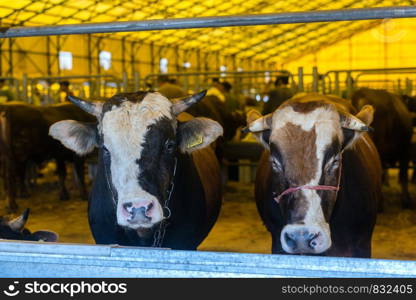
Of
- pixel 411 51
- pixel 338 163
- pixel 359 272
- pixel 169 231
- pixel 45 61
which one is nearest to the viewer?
pixel 359 272

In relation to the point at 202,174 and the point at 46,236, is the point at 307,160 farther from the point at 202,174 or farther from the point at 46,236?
the point at 46,236

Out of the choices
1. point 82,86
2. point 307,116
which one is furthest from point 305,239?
point 82,86

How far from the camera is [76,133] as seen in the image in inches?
135

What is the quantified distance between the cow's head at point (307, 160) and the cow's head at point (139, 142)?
435 millimetres

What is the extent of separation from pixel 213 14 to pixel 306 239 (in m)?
22.5

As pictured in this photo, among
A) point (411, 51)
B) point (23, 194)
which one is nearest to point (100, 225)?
point (23, 194)

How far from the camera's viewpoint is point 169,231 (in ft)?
11.7

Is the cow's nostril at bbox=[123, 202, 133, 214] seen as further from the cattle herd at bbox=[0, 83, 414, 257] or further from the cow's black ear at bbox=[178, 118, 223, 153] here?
the cow's black ear at bbox=[178, 118, 223, 153]

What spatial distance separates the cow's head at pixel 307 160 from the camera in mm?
2791

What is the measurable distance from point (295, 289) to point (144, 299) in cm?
46

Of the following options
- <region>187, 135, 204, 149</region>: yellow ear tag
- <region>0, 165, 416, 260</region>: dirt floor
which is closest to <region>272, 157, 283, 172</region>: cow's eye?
<region>187, 135, 204, 149</region>: yellow ear tag

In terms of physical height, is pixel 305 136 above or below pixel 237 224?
above

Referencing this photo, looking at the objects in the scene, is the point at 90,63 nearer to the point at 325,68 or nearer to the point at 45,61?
the point at 45,61

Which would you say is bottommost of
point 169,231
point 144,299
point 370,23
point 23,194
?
point 23,194
